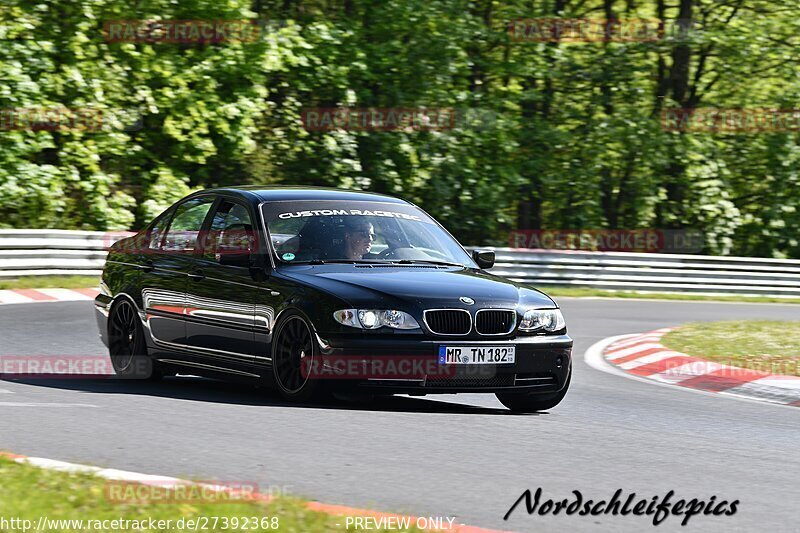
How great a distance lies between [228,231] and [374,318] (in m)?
1.86

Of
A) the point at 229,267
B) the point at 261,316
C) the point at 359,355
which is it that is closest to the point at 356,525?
the point at 359,355

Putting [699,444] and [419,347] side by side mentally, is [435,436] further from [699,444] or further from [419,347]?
[699,444]

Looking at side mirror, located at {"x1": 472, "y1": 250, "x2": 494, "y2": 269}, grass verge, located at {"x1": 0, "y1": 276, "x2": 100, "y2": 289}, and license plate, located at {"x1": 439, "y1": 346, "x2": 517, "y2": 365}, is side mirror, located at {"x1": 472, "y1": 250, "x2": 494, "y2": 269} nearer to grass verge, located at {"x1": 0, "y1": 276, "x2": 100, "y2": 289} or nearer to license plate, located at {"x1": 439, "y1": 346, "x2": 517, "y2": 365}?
license plate, located at {"x1": 439, "y1": 346, "x2": 517, "y2": 365}

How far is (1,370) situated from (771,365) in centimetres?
686

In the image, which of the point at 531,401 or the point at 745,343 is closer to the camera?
the point at 531,401

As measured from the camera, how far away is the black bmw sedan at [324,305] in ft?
27.3

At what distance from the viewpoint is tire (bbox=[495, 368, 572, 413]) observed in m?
A: 9.18
